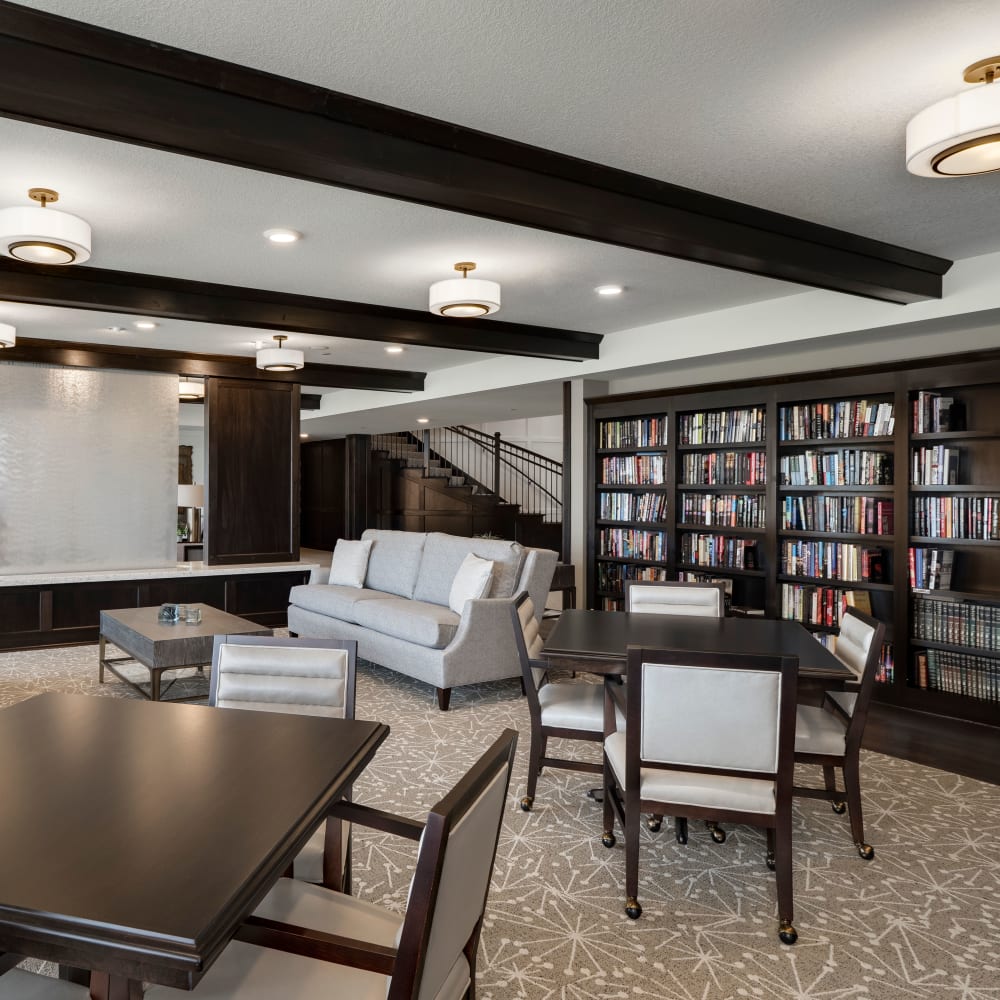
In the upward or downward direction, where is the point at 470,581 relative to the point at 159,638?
upward

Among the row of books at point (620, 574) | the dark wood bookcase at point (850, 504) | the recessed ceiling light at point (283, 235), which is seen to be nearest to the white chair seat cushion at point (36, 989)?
the recessed ceiling light at point (283, 235)

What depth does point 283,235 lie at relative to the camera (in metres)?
3.96

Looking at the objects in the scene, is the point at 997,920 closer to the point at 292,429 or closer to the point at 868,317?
the point at 868,317

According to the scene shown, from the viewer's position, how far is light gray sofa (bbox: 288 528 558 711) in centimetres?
473

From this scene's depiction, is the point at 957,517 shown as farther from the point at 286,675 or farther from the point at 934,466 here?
the point at 286,675

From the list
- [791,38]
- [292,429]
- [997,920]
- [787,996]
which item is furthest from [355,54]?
[292,429]

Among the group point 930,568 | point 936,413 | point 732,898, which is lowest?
point 732,898

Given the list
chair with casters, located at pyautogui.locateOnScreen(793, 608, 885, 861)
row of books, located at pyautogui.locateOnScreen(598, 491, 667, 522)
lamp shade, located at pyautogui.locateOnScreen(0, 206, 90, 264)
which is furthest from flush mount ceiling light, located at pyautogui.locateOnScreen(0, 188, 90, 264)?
row of books, located at pyautogui.locateOnScreen(598, 491, 667, 522)

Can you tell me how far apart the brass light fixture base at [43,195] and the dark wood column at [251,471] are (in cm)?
414

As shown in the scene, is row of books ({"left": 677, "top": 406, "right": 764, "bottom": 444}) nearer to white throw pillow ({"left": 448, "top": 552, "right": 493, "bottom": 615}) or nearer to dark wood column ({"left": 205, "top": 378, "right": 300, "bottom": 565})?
white throw pillow ({"left": 448, "top": 552, "right": 493, "bottom": 615})

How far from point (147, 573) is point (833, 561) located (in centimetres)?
561

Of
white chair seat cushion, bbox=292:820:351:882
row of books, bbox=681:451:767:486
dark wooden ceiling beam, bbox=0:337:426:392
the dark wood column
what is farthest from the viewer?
the dark wood column

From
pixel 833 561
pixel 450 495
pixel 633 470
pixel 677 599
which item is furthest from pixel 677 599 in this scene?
pixel 450 495

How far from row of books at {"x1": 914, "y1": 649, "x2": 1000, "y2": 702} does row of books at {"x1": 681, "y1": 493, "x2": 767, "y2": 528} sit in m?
1.41
